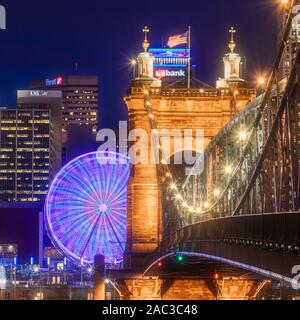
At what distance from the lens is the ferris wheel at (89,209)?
82.6 metres

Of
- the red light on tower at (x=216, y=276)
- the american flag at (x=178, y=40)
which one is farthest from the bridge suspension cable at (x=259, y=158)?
the american flag at (x=178, y=40)

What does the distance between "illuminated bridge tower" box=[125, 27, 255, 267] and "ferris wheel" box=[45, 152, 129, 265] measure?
11.3 ft

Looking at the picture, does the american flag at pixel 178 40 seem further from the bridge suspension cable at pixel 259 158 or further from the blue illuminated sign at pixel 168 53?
the bridge suspension cable at pixel 259 158

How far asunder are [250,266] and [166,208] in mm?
46536

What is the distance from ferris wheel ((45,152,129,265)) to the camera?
82.6m

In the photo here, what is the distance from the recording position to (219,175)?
42781 millimetres

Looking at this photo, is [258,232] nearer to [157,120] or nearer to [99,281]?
[99,281]

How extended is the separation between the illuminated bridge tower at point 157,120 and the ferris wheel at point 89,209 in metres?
3.45

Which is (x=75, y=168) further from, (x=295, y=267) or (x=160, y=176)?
(x=295, y=267)

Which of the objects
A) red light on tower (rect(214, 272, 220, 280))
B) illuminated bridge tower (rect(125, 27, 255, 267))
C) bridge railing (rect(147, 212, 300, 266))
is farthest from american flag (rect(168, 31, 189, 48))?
bridge railing (rect(147, 212, 300, 266))

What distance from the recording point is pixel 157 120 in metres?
77.4

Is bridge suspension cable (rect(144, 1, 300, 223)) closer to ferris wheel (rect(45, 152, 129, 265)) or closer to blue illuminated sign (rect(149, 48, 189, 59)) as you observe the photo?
ferris wheel (rect(45, 152, 129, 265))

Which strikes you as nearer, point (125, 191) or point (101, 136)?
point (125, 191)
